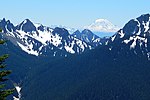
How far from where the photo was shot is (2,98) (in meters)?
35.4

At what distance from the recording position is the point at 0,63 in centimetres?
3462

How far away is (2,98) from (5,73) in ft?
6.95

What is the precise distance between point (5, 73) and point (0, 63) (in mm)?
987

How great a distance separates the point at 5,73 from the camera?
115ft

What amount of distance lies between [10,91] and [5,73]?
4.96 feet

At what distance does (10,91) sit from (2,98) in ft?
3.67

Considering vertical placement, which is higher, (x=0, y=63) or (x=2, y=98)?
(x=0, y=63)

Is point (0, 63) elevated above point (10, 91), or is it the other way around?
point (0, 63)

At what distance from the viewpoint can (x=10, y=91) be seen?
34875mm

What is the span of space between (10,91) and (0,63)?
7.86 feet
